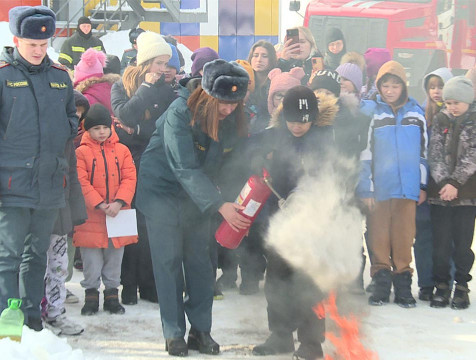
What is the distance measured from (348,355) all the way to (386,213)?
79.1 inches

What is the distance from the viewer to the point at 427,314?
6.07 metres

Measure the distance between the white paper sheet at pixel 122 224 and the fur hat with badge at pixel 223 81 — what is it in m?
1.61

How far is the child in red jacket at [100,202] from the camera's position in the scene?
5.82m

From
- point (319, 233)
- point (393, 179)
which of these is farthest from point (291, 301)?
point (393, 179)

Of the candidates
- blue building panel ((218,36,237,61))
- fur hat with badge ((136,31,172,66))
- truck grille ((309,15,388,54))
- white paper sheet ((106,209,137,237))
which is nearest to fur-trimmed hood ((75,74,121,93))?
fur hat with badge ((136,31,172,66))

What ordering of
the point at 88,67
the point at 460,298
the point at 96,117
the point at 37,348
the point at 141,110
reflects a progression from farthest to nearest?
the point at 88,67, the point at 460,298, the point at 141,110, the point at 96,117, the point at 37,348

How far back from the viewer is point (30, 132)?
4.75 metres

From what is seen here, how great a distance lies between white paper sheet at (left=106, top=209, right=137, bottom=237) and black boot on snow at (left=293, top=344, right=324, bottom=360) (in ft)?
5.61

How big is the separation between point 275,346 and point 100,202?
1.74m

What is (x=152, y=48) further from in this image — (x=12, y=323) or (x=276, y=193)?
(x=12, y=323)

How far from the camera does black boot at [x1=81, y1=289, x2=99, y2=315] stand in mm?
5781

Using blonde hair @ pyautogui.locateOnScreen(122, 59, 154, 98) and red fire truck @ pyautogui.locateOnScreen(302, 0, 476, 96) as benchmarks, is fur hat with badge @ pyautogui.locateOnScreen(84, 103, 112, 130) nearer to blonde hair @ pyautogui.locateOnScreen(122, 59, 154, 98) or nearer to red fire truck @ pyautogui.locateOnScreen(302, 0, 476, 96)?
blonde hair @ pyautogui.locateOnScreen(122, 59, 154, 98)

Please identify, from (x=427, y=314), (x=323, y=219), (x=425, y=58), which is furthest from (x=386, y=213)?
(x=425, y=58)

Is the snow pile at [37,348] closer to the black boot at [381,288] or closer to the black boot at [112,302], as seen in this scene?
the black boot at [112,302]
